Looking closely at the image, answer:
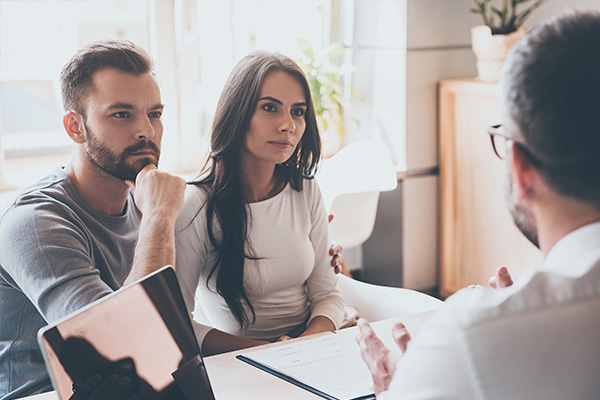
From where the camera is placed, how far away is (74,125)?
1938 millimetres

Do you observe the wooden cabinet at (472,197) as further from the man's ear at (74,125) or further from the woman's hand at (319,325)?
the man's ear at (74,125)

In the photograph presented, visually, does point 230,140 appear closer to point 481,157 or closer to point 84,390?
point 84,390

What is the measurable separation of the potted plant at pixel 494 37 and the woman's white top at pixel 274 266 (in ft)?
5.83

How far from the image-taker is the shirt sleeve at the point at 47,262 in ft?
5.30

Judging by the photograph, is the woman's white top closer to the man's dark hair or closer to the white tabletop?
the white tabletop

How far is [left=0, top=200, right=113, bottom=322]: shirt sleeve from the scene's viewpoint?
1614mm

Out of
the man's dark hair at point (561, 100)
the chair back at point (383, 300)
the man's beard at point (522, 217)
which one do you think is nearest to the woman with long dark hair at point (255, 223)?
the chair back at point (383, 300)

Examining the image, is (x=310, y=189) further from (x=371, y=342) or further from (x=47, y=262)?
(x=371, y=342)

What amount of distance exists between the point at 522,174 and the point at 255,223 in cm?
126

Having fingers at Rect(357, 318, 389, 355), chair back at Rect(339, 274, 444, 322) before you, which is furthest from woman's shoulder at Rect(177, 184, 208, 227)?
fingers at Rect(357, 318, 389, 355)

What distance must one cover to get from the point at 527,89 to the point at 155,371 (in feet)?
2.41

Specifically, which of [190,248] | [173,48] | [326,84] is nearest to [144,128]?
[190,248]

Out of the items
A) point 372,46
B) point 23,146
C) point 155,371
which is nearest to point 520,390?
point 155,371

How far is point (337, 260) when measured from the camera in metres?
2.32
